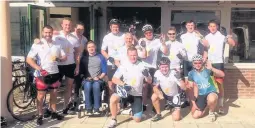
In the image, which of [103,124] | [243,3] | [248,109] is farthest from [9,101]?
[243,3]

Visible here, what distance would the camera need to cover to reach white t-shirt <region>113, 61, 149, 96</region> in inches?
216

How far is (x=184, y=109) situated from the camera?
6.39 metres

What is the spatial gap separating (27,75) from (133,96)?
207 centimetres

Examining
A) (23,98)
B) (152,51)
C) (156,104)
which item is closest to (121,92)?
(156,104)

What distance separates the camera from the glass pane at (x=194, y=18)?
23.9ft

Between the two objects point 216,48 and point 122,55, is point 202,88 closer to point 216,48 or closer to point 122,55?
point 216,48

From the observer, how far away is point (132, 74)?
550cm

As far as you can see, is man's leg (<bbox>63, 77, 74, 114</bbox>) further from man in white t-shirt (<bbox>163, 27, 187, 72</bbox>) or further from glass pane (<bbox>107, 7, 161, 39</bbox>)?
glass pane (<bbox>107, 7, 161, 39</bbox>)

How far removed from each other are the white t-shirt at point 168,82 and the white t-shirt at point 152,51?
319 millimetres

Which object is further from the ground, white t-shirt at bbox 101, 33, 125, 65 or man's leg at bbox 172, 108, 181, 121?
white t-shirt at bbox 101, 33, 125, 65

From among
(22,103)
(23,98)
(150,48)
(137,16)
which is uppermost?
(137,16)

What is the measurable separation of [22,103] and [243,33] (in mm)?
4764

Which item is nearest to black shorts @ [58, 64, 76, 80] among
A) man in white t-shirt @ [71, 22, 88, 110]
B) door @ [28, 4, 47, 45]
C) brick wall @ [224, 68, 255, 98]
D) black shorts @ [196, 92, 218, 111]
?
man in white t-shirt @ [71, 22, 88, 110]

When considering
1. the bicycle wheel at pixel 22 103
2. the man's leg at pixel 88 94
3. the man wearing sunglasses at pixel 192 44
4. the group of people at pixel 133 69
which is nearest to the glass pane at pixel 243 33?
the group of people at pixel 133 69
